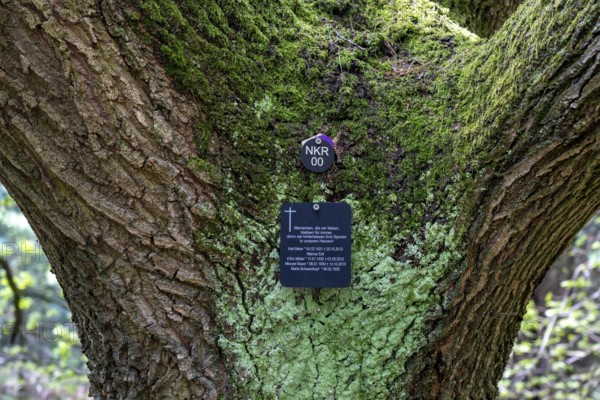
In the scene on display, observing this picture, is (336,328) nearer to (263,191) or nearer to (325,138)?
(263,191)

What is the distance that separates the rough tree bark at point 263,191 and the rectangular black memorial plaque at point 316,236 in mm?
35

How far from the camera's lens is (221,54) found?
1531 millimetres

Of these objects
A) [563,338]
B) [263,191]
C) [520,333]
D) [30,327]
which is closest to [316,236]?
[263,191]

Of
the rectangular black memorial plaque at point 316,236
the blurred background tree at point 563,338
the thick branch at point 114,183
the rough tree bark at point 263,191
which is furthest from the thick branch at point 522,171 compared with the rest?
the blurred background tree at point 563,338

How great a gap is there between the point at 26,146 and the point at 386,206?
101 centimetres

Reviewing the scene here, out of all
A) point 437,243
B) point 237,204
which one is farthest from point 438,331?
point 237,204

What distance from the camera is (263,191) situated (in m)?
1.52

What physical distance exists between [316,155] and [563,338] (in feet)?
19.7

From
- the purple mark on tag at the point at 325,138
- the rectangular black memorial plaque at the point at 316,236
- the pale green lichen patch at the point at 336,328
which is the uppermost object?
the purple mark on tag at the point at 325,138

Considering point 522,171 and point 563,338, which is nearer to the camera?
point 522,171

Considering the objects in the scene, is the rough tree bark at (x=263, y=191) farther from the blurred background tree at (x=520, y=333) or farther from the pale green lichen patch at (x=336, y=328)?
the blurred background tree at (x=520, y=333)

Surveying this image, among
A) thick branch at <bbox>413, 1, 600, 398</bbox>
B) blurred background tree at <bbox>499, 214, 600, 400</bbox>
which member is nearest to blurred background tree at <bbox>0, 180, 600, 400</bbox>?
blurred background tree at <bbox>499, 214, 600, 400</bbox>

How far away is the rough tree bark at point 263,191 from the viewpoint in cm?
133

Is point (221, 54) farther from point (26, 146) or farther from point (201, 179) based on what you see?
point (26, 146)
